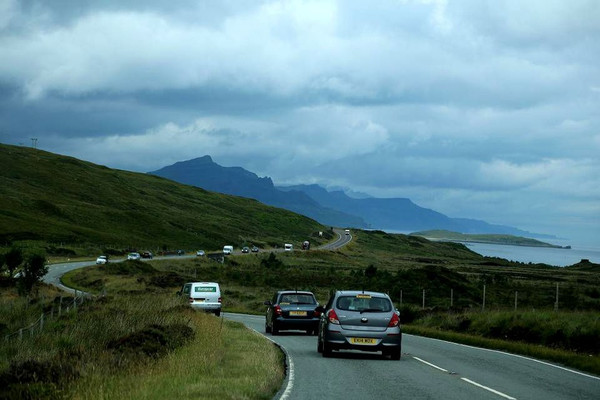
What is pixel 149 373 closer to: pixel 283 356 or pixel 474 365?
pixel 283 356

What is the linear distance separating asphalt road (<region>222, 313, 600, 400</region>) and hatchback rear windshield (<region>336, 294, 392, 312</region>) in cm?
129

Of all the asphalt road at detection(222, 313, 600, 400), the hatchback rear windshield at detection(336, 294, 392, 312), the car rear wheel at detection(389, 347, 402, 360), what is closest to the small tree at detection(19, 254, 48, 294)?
the asphalt road at detection(222, 313, 600, 400)

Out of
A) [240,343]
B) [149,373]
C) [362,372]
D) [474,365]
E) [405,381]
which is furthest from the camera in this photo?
[240,343]

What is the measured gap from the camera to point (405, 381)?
1504 centimetres

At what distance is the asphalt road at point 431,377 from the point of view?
13336mm

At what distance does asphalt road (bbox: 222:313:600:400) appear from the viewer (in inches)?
525

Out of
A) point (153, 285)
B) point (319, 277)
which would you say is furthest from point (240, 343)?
point (319, 277)

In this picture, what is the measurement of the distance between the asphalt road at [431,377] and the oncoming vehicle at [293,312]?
252 inches

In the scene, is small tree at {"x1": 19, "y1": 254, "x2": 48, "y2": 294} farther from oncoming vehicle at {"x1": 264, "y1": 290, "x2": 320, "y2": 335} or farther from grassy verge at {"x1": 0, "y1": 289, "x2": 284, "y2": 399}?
grassy verge at {"x1": 0, "y1": 289, "x2": 284, "y2": 399}

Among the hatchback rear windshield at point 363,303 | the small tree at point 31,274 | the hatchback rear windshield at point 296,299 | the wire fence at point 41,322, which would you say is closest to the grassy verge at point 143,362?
the wire fence at point 41,322

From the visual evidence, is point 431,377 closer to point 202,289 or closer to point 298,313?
point 298,313

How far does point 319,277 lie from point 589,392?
2587 inches

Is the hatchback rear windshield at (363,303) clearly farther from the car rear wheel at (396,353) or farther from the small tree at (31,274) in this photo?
the small tree at (31,274)

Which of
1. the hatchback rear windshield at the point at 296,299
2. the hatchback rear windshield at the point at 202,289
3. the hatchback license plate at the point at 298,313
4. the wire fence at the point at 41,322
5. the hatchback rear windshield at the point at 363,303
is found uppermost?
the hatchback rear windshield at the point at 363,303
